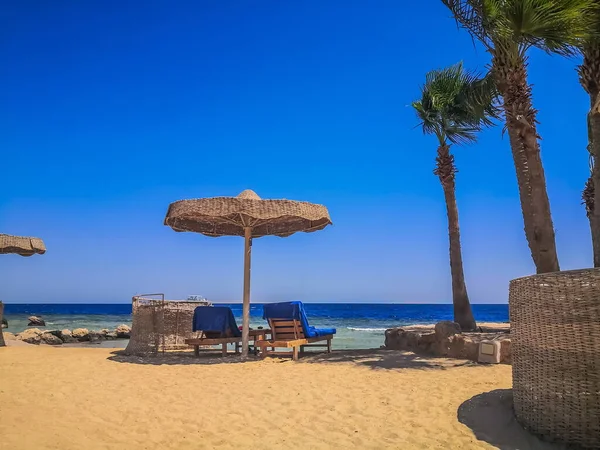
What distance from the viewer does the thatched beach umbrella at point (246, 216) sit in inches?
303

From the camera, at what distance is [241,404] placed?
4938 millimetres

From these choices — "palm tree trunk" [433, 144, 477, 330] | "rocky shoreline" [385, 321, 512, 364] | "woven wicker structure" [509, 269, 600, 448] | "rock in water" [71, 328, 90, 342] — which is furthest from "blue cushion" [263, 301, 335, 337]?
"rock in water" [71, 328, 90, 342]

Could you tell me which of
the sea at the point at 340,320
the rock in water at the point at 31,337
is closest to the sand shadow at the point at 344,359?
the sea at the point at 340,320

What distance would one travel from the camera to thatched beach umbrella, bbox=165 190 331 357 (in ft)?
25.2

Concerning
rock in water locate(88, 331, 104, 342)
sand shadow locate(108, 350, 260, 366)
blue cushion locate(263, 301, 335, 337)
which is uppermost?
blue cushion locate(263, 301, 335, 337)

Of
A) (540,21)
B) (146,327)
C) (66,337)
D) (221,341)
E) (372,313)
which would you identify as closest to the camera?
(540,21)

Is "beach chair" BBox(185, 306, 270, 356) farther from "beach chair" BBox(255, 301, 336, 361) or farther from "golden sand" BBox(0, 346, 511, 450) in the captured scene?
"golden sand" BBox(0, 346, 511, 450)

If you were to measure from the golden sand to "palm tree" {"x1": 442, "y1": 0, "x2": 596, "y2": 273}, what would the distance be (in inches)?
114

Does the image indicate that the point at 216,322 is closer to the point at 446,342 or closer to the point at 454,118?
the point at 446,342

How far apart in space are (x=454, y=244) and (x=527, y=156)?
9.59 ft

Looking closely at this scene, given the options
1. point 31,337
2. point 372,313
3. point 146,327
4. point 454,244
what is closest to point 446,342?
point 454,244

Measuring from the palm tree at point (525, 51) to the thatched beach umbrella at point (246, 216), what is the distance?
3611 mm

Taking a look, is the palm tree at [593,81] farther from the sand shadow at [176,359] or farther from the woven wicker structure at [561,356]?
the sand shadow at [176,359]

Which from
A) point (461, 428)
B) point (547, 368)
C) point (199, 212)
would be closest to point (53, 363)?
point (199, 212)
